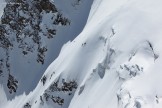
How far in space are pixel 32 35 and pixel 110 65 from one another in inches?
811

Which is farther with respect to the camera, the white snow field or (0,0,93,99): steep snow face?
(0,0,93,99): steep snow face

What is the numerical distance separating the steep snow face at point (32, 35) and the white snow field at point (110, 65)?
2.34 metres

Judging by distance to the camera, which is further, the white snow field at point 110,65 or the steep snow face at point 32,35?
the steep snow face at point 32,35

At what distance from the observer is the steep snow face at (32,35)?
1797 inches

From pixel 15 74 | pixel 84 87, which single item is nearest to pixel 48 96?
pixel 84 87

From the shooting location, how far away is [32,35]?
160 ft

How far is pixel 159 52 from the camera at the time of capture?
25719 millimetres

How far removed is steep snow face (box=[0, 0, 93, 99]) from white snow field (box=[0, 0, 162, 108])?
2.34 meters

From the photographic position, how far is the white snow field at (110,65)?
2484 cm

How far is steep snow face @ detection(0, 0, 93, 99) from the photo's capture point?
150 ft

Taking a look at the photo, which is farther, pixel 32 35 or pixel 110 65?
pixel 32 35

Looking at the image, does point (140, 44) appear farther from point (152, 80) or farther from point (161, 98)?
point (161, 98)

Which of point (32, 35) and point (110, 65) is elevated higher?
point (32, 35)

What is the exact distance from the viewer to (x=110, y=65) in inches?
1188
